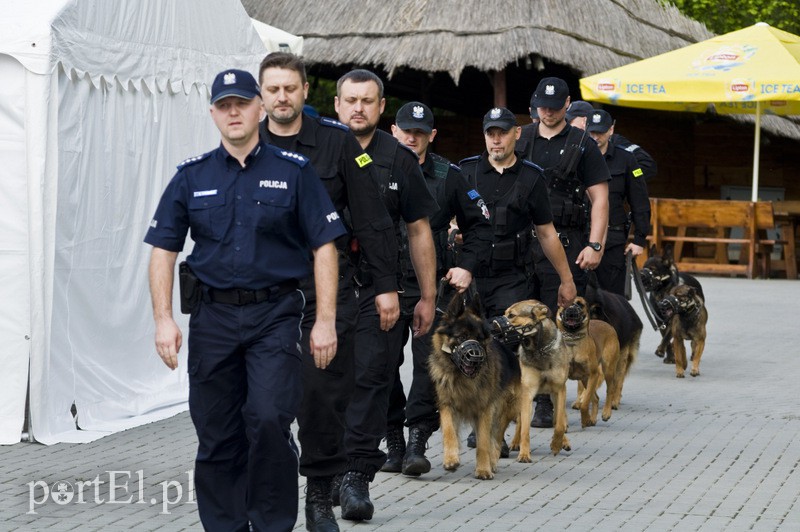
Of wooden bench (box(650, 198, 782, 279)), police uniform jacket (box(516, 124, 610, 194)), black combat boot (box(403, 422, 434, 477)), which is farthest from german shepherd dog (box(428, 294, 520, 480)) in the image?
wooden bench (box(650, 198, 782, 279))

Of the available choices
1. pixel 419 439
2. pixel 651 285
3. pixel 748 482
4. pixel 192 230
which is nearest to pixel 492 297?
pixel 419 439

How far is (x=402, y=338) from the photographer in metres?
7.34

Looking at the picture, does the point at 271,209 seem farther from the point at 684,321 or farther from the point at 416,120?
the point at 684,321

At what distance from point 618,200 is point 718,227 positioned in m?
10.3

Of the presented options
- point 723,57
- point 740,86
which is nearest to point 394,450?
point 740,86

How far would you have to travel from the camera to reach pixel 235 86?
5.46 metres

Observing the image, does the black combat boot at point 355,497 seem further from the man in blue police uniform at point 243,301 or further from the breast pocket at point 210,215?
the breast pocket at point 210,215

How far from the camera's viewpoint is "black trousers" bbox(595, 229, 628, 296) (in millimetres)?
11180

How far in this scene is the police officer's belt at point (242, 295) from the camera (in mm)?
5434

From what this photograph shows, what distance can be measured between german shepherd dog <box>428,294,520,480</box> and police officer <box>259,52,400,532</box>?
1.29 m

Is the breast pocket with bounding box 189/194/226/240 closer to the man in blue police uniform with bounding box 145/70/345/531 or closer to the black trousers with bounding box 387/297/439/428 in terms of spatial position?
the man in blue police uniform with bounding box 145/70/345/531

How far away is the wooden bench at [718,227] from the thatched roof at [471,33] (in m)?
2.47

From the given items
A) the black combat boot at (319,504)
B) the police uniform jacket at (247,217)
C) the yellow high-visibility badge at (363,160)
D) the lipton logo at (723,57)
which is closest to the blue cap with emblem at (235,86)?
the police uniform jacket at (247,217)

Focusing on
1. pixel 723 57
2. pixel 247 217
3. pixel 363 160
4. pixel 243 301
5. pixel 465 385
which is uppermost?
pixel 723 57
